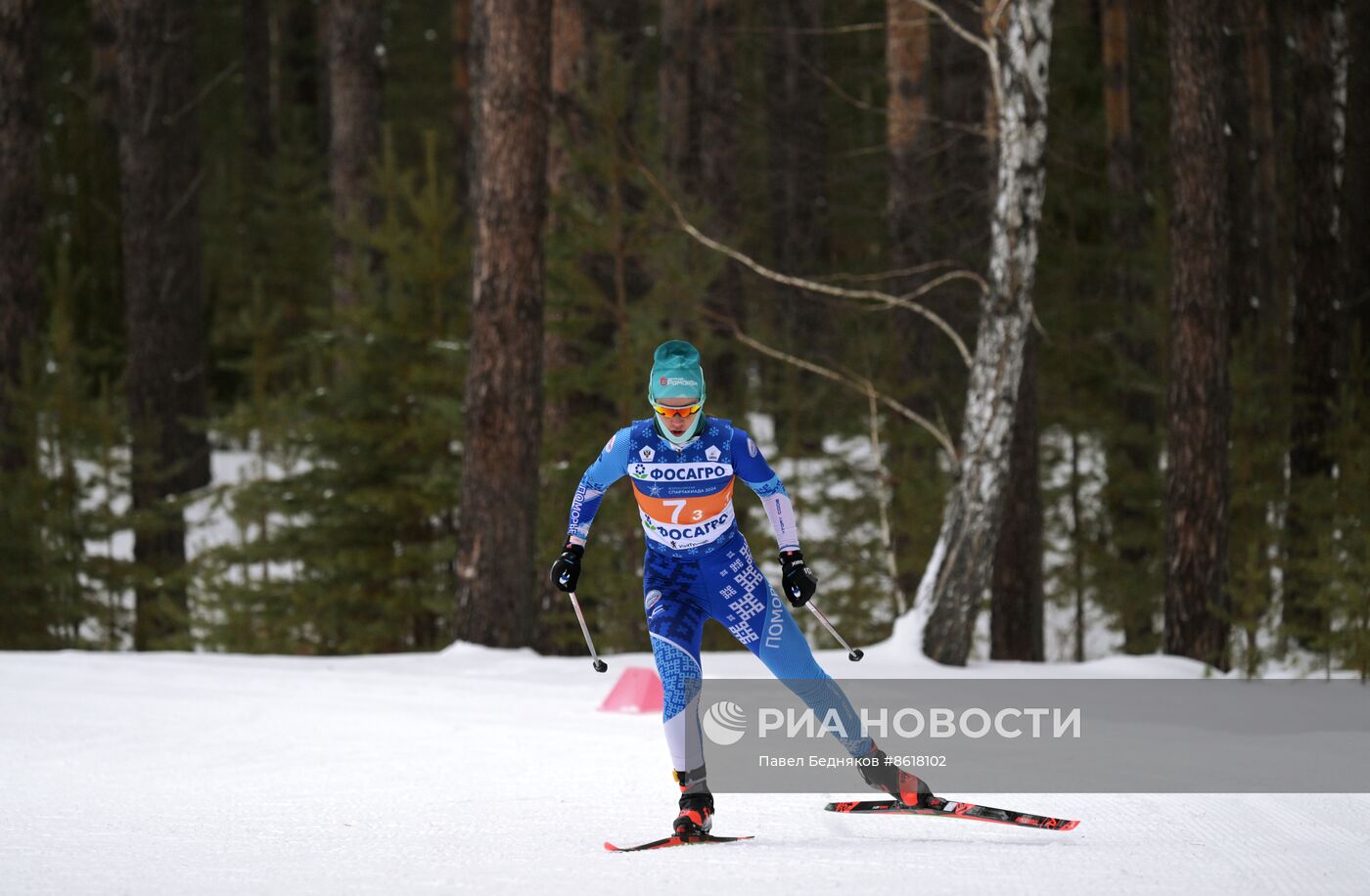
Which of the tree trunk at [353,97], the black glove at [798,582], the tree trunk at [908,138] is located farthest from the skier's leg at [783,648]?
the tree trunk at [353,97]

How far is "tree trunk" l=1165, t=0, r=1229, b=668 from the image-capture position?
11852mm

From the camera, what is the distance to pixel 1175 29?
11906 mm

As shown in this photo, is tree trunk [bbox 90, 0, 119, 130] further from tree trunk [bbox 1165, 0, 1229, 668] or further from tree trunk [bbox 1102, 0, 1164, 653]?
tree trunk [bbox 1165, 0, 1229, 668]

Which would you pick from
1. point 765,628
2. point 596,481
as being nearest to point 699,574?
point 765,628

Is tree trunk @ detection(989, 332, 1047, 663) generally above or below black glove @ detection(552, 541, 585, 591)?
below

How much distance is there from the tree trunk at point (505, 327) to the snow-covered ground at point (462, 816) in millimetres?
1625

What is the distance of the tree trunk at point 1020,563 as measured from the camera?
1366cm

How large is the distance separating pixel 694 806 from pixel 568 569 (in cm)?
108

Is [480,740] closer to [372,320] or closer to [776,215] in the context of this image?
[372,320]

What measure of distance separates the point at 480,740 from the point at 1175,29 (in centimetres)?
827

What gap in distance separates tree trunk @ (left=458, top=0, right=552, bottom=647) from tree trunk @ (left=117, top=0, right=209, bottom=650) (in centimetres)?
630

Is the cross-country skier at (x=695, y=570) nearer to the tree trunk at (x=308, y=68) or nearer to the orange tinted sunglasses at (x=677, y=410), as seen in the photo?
the orange tinted sunglasses at (x=677, y=410)

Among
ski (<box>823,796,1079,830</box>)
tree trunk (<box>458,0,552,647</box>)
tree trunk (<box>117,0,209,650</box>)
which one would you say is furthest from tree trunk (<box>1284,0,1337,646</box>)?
tree trunk (<box>117,0,209,650</box>)

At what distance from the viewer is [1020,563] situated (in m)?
13.9
